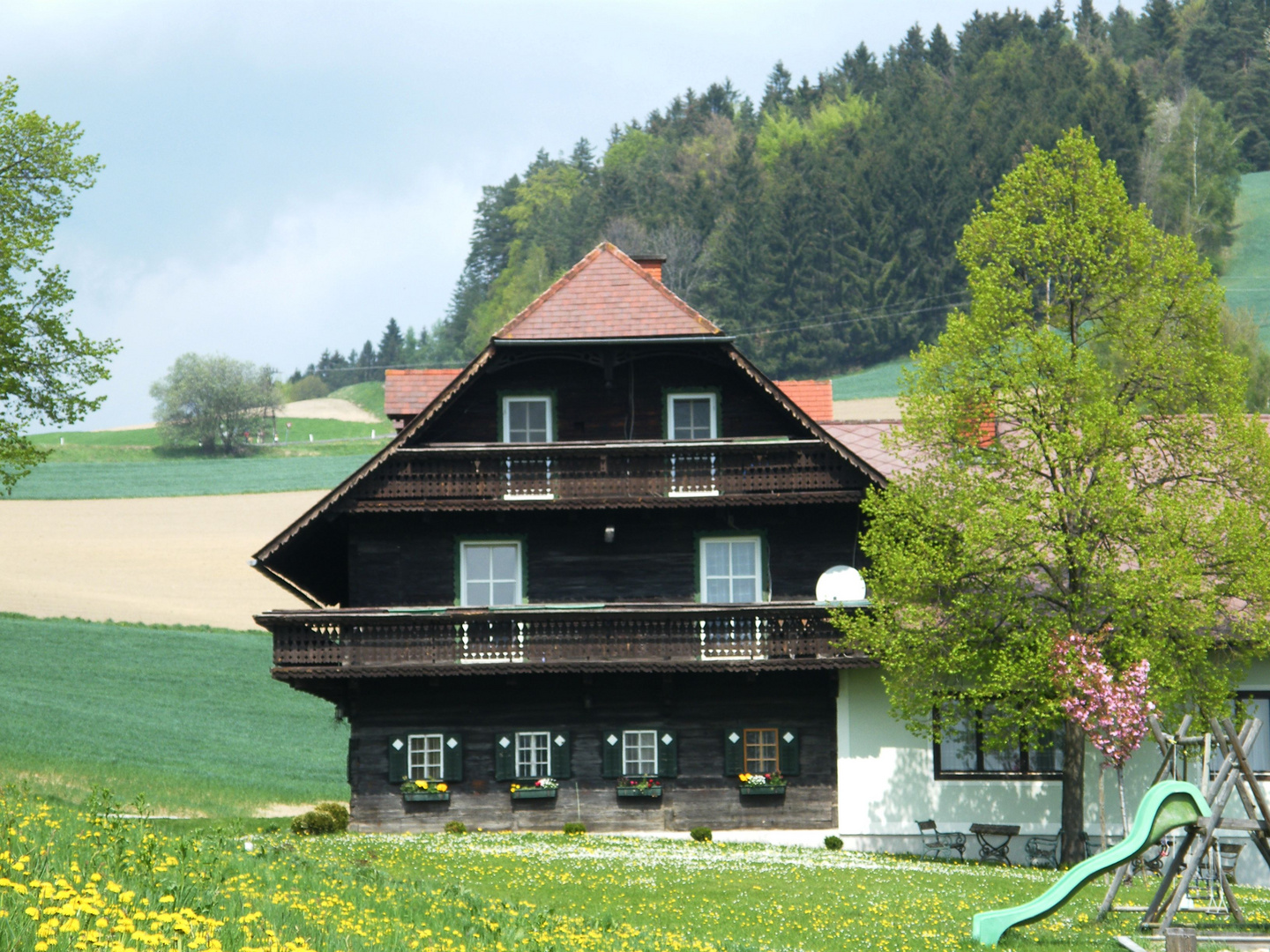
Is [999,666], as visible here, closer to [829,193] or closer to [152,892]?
[152,892]

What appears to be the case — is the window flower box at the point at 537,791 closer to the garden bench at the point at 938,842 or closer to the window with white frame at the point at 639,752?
the window with white frame at the point at 639,752

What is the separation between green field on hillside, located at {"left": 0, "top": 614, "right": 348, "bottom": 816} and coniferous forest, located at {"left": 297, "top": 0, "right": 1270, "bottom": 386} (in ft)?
211

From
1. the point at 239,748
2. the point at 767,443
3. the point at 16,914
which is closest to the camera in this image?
the point at 16,914

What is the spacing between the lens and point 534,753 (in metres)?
31.1

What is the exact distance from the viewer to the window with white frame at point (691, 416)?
107 feet

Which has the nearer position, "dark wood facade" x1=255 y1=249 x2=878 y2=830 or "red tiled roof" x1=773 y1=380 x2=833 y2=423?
"dark wood facade" x1=255 y1=249 x2=878 y2=830

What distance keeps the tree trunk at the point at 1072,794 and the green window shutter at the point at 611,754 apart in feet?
28.5

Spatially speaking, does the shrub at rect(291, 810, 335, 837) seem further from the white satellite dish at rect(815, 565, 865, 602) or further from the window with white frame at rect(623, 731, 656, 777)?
the white satellite dish at rect(815, 565, 865, 602)

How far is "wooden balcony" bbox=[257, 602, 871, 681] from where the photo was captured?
29.8 m

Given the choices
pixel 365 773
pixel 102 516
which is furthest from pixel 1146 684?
pixel 102 516

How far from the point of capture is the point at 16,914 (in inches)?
430

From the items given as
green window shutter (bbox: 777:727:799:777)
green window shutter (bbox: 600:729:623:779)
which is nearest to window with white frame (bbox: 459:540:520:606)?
green window shutter (bbox: 600:729:623:779)

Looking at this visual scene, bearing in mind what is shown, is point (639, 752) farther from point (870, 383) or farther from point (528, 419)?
point (870, 383)

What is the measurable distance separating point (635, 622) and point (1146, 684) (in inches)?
377
